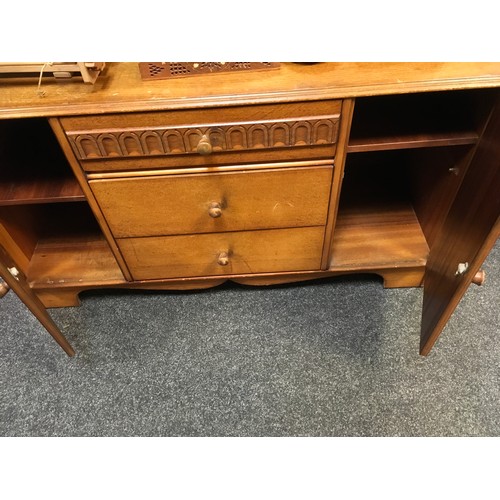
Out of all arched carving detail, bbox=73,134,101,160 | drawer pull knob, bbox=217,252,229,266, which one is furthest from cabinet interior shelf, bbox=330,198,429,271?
arched carving detail, bbox=73,134,101,160

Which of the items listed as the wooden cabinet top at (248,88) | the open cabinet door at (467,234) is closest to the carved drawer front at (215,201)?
the wooden cabinet top at (248,88)

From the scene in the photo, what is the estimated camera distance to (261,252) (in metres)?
0.96

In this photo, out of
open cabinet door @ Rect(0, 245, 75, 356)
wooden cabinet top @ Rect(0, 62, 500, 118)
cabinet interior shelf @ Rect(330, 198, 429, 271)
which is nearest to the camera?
wooden cabinet top @ Rect(0, 62, 500, 118)

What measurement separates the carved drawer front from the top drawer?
4 cm

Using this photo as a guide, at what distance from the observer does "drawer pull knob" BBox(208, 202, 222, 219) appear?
2.68 ft

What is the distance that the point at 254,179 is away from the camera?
31.2 inches

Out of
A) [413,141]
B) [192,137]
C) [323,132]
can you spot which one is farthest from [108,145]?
[413,141]

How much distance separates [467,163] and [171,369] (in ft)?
2.55

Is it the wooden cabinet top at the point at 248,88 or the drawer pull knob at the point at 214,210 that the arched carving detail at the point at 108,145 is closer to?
the wooden cabinet top at the point at 248,88

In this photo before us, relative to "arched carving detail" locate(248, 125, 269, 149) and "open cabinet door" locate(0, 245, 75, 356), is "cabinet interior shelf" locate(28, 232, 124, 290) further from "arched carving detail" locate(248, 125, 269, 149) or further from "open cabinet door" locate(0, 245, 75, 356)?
"arched carving detail" locate(248, 125, 269, 149)

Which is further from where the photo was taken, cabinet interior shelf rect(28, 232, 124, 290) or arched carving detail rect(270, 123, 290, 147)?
cabinet interior shelf rect(28, 232, 124, 290)

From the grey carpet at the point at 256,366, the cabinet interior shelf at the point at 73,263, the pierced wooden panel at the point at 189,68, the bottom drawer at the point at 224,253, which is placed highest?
the pierced wooden panel at the point at 189,68

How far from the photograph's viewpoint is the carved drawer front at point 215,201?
787mm

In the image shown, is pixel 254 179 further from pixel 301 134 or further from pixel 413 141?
pixel 413 141
